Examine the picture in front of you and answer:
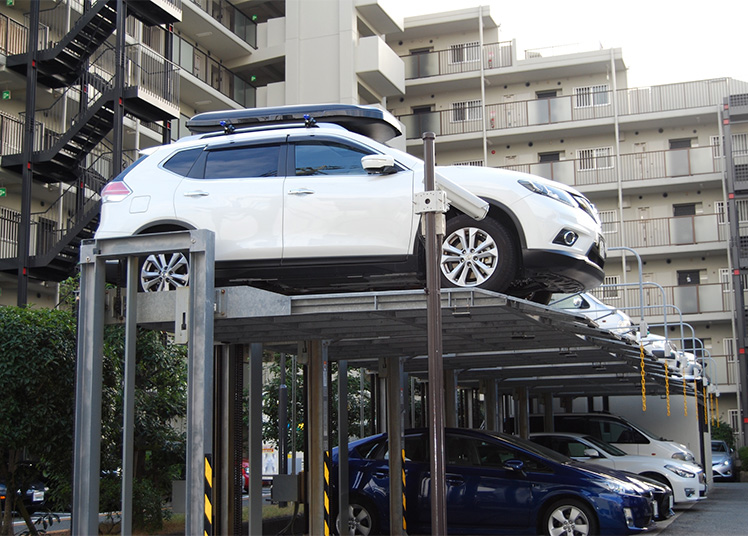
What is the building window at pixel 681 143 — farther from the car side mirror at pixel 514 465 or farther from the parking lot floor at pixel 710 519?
the car side mirror at pixel 514 465

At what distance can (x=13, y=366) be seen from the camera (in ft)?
39.9

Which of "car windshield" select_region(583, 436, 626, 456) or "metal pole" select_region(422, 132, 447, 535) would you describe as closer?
"metal pole" select_region(422, 132, 447, 535)

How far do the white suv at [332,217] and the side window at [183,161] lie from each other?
0.05 feet

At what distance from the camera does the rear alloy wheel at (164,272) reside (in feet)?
32.0

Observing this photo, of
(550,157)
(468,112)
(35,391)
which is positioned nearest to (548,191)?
(35,391)

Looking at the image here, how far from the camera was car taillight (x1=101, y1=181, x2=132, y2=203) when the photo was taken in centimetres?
1000

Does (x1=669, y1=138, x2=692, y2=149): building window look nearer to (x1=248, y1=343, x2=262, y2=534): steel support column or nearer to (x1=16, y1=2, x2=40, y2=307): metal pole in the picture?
(x1=16, y1=2, x2=40, y2=307): metal pole

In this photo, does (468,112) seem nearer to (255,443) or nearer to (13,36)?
(13,36)

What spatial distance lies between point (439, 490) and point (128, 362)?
10.4 feet

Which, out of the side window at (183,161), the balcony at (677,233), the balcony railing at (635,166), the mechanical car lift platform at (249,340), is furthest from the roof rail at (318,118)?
the balcony at (677,233)

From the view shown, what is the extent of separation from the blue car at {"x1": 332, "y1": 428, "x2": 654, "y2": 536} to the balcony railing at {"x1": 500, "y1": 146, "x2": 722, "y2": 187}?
86.9ft

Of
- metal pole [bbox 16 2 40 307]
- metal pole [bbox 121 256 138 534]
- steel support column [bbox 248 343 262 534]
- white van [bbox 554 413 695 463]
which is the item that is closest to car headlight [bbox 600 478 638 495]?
steel support column [bbox 248 343 262 534]

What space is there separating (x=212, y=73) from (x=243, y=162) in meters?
26.3

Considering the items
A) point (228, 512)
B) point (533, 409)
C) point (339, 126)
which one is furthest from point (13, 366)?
point (533, 409)
